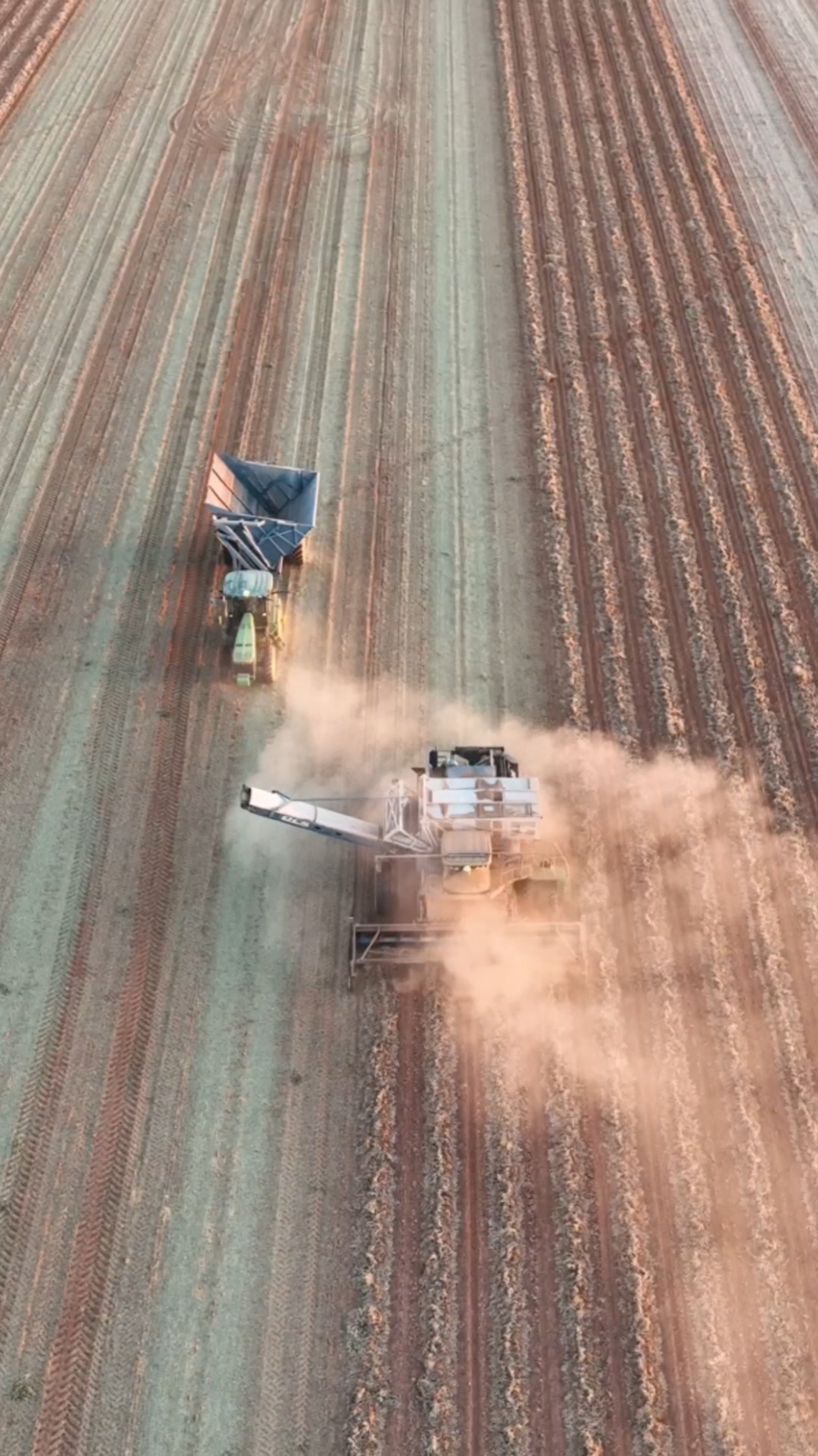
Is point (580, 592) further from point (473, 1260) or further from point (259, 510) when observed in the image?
point (473, 1260)

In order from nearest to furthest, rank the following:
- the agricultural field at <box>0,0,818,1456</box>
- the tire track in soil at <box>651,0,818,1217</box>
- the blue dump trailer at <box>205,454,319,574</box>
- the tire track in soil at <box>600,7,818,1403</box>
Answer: the agricultural field at <box>0,0,818,1456</box> < the tire track in soil at <box>600,7,818,1403</box> < the blue dump trailer at <box>205,454,319,574</box> < the tire track in soil at <box>651,0,818,1217</box>

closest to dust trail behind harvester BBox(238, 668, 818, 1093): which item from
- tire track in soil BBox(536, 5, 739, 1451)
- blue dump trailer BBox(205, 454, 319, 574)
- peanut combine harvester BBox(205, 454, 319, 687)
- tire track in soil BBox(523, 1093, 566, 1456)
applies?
tire track in soil BBox(536, 5, 739, 1451)

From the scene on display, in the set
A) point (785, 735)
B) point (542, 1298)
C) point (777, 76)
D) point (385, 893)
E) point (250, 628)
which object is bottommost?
point (542, 1298)

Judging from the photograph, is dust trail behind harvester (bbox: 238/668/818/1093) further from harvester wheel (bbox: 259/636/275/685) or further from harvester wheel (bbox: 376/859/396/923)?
harvester wheel (bbox: 376/859/396/923)

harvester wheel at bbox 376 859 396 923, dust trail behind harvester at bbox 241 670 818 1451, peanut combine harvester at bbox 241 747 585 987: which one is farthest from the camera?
harvester wheel at bbox 376 859 396 923

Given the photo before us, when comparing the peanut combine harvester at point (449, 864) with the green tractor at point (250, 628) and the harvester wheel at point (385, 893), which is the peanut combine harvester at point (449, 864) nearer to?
the harvester wheel at point (385, 893)

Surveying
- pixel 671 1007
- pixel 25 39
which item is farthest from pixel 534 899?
pixel 25 39
